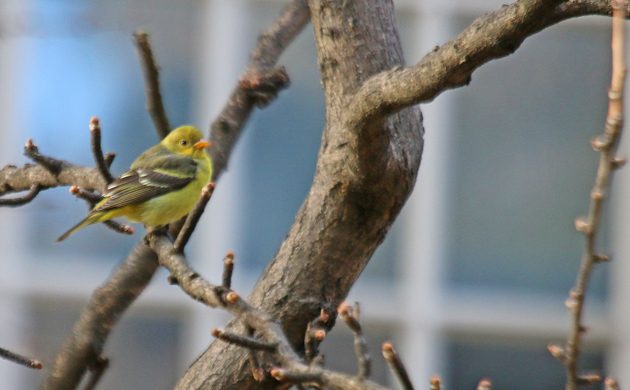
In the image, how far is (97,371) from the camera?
337 cm

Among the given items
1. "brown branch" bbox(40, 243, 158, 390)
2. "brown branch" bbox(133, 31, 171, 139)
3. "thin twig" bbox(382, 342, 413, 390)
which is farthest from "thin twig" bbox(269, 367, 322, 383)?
"brown branch" bbox(133, 31, 171, 139)

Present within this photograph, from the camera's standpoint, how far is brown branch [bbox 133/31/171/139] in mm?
3697

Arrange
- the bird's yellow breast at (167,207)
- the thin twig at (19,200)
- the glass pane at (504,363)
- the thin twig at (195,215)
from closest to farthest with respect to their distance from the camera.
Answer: the thin twig at (195,215)
the thin twig at (19,200)
the bird's yellow breast at (167,207)
the glass pane at (504,363)

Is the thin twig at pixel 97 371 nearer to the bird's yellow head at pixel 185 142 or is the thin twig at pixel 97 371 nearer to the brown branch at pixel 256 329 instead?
the brown branch at pixel 256 329

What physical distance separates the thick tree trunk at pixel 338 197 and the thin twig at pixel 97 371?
0.79 ft

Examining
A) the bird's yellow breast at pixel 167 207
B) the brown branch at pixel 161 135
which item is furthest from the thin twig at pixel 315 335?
the bird's yellow breast at pixel 167 207

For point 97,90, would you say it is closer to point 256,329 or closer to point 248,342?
point 256,329

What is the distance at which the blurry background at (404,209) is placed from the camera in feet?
25.7

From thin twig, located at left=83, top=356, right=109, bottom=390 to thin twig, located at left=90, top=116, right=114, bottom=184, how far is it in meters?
0.51

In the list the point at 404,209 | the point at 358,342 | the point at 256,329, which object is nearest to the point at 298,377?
the point at 358,342

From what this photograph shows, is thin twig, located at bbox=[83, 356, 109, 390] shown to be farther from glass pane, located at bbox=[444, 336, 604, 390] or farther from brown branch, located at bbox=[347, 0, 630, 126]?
glass pane, located at bbox=[444, 336, 604, 390]

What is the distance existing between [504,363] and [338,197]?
5.10m

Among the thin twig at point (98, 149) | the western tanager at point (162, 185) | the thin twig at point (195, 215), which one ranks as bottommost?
the thin twig at point (195, 215)

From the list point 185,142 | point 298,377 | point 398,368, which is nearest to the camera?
point 398,368
